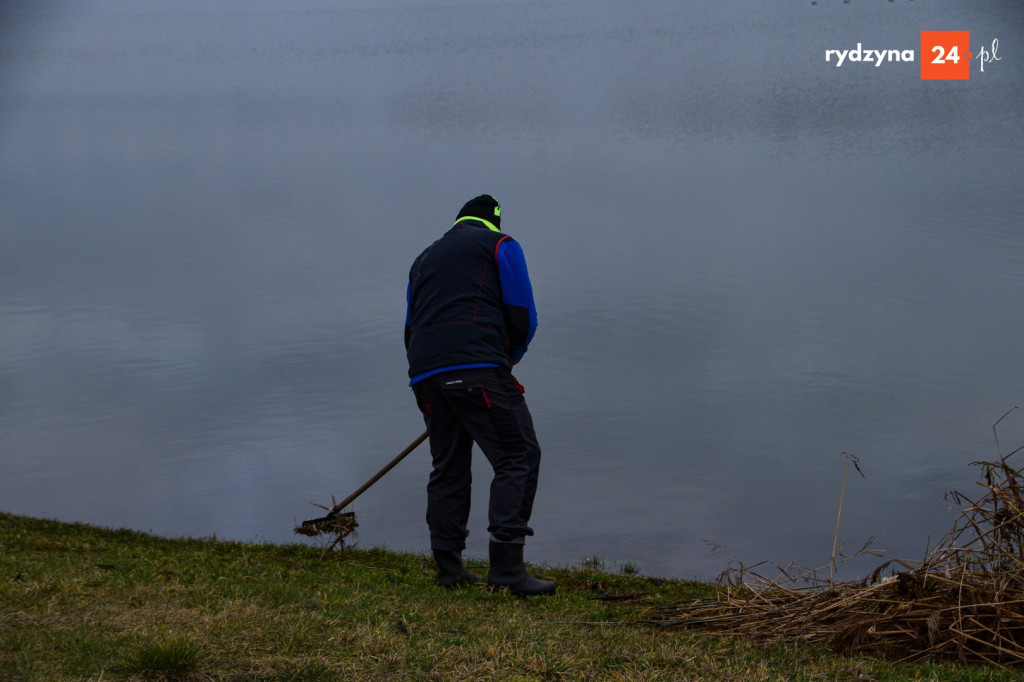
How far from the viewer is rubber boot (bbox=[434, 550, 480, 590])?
22.7 feet

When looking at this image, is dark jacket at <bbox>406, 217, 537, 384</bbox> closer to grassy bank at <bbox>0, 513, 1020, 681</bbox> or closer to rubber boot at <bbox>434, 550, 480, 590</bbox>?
rubber boot at <bbox>434, 550, 480, 590</bbox>

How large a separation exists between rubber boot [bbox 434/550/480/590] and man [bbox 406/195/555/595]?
3cm

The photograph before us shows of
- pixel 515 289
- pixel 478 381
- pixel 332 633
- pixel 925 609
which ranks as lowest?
pixel 332 633

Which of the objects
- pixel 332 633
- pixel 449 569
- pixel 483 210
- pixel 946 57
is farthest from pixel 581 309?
pixel 946 57

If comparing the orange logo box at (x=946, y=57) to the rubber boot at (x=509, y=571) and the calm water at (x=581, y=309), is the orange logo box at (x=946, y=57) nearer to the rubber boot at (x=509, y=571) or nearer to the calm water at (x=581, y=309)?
the calm water at (x=581, y=309)

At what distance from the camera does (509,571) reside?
6.66 meters

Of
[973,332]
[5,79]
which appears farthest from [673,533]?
[5,79]

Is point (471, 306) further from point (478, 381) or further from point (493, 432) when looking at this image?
point (493, 432)

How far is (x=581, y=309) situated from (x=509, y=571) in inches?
517

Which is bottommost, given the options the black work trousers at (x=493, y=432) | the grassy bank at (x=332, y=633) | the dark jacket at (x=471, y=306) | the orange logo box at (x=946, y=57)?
the grassy bank at (x=332, y=633)

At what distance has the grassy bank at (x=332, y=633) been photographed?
4594 mm

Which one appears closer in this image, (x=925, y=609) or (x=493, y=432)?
(x=925, y=609)

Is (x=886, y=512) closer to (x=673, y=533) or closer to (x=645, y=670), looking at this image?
(x=673, y=533)

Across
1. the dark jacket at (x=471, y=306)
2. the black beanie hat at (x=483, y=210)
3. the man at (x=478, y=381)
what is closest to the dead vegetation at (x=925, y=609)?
the man at (x=478, y=381)
